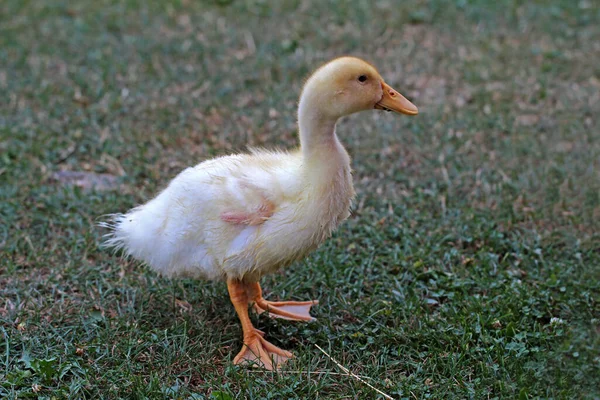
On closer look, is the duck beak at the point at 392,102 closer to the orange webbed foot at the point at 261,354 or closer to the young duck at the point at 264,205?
the young duck at the point at 264,205

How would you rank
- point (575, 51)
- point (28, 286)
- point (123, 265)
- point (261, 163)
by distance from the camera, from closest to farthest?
point (261, 163) < point (28, 286) < point (123, 265) < point (575, 51)

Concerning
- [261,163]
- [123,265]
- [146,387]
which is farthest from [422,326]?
[123,265]

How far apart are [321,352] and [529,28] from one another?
5.16 m

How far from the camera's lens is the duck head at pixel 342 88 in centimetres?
316

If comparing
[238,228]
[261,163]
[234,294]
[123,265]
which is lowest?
[123,265]

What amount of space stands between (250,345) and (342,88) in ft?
4.26

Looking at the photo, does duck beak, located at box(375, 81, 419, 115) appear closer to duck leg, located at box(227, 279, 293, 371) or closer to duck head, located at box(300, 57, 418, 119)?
duck head, located at box(300, 57, 418, 119)

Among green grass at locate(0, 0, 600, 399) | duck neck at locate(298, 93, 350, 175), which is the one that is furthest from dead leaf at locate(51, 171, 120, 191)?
duck neck at locate(298, 93, 350, 175)

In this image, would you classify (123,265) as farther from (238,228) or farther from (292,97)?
(292,97)

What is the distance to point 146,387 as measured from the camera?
3.14 metres

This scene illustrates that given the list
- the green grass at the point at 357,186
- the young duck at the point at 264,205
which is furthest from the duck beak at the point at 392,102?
the green grass at the point at 357,186

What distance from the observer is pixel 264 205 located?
3248 millimetres

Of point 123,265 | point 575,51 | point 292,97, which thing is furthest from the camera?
point 575,51

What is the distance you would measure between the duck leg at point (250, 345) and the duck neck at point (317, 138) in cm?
73
